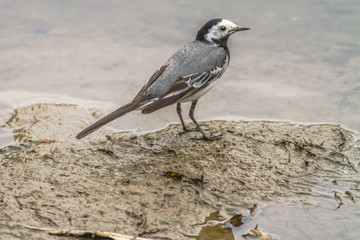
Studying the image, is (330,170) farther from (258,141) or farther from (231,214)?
(231,214)

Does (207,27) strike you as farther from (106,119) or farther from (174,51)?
(174,51)

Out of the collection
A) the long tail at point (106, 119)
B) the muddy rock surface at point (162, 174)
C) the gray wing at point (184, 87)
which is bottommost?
the muddy rock surface at point (162, 174)

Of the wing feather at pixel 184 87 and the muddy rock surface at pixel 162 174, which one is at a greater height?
the wing feather at pixel 184 87

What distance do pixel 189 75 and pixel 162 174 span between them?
5.16 feet

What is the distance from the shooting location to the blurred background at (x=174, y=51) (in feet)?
25.7

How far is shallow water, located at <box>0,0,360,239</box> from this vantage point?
784 centimetres

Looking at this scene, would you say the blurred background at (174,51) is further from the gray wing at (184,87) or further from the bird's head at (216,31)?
the bird's head at (216,31)

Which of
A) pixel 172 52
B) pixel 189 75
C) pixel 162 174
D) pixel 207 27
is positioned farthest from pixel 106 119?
pixel 172 52

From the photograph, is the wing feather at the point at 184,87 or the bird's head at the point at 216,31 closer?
the wing feather at the point at 184,87

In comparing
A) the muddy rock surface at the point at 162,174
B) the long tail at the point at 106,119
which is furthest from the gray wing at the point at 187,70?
the muddy rock surface at the point at 162,174

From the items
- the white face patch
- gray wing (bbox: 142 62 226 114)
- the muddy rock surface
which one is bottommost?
the muddy rock surface

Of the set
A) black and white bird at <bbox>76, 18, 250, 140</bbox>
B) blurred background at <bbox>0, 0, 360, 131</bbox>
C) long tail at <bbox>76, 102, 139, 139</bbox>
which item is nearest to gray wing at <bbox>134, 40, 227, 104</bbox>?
black and white bird at <bbox>76, 18, 250, 140</bbox>

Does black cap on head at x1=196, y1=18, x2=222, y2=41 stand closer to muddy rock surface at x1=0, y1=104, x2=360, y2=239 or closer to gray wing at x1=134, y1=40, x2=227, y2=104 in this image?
gray wing at x1=134, y1=40, x2=227, y2=104

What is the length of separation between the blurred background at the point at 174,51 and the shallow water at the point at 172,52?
0.06 feet
